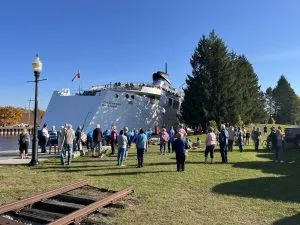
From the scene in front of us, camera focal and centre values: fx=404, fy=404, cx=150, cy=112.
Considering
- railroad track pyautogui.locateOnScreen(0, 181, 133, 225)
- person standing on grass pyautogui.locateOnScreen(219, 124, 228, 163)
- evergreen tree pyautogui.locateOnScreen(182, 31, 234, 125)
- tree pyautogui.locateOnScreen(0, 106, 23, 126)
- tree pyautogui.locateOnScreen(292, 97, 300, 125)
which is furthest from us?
tree pyautogui.locateOnScreen(0, 106, 23, 126)

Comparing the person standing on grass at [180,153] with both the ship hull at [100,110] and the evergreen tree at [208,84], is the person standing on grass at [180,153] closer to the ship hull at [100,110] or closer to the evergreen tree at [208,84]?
the ship hull at [100,110]

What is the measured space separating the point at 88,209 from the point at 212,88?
3508 centimetres

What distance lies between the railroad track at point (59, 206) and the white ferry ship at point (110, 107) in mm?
20496

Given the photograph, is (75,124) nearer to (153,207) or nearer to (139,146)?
(139,146)

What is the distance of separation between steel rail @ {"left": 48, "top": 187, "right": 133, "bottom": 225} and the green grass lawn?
0.43 metres

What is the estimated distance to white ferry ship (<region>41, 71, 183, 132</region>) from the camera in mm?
31734

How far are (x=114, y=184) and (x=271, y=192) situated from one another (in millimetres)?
4378

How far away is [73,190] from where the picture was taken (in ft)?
34.4

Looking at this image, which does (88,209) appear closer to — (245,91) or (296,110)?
(245,91)

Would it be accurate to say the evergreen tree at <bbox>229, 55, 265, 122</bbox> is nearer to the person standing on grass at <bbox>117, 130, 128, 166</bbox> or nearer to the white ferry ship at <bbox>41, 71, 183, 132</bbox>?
the white ferry ship at <bbox>41, 71, 183, 132</bbox>

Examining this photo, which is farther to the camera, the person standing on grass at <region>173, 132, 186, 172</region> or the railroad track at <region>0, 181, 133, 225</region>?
the person standing on grass at <region>173, 132, 186, 172</region>

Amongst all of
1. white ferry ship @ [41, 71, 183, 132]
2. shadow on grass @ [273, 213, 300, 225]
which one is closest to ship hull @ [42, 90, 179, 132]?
white ferry ship @ [41, 71, 183, 132]

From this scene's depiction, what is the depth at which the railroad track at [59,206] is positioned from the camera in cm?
757

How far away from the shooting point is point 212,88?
42031mm
